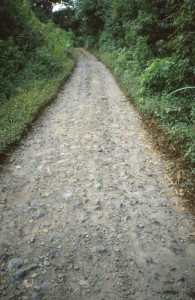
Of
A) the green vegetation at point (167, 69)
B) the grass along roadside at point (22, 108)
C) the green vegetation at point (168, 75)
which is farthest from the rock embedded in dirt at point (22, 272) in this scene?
the green vegetation at point (167, 69)

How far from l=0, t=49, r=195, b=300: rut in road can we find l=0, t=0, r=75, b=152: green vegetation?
3.03 ft

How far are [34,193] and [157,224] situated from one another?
2.05 m

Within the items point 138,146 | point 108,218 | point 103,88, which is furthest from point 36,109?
point 108,218

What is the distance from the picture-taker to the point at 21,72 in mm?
10609

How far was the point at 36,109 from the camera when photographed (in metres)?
7.48

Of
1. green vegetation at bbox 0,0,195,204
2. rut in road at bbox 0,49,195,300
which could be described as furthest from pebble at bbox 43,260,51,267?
green vegetation at bbox 0,0,195,204

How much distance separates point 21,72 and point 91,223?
892 centimetres

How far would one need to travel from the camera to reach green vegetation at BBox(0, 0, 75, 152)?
6684 mm

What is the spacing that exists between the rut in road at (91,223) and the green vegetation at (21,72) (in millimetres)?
924

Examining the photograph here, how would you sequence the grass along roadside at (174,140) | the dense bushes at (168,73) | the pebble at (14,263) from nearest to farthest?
1. the pebble at (14,263)
2. the grass along roadside at (174,140)
3. the dense bushes at (168,73)

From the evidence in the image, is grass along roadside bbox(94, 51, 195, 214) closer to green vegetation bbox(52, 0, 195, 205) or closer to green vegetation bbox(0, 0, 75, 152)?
green vegetation bbox(52, 0, 195, 205)

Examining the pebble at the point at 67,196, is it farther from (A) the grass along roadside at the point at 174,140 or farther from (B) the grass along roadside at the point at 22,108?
(B) the grass along roadside at the point at 22,108

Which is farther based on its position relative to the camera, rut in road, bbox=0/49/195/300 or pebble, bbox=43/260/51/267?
pebble, bbox=43/260/51/267

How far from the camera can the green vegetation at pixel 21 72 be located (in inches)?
263
